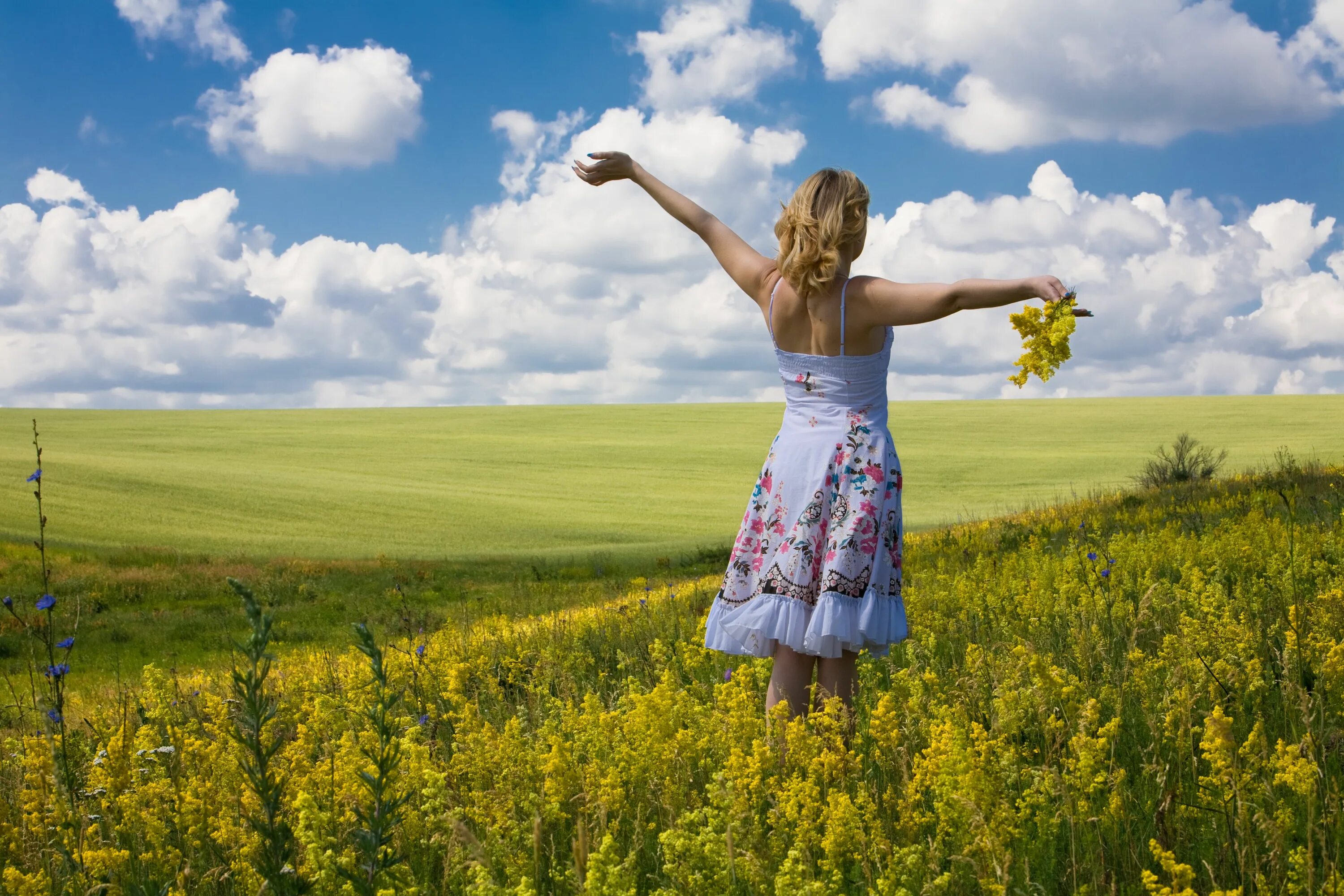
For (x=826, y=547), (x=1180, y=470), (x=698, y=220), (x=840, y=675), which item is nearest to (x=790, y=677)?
(x=840, y=675)

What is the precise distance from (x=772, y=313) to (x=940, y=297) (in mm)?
850

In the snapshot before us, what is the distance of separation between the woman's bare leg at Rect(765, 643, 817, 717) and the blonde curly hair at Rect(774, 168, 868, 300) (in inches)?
62.1

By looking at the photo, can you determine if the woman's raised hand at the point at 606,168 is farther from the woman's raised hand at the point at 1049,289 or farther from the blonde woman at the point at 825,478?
the woman's raised hand at the point at 1049,289

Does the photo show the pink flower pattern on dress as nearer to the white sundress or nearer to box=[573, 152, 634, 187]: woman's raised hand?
the white sundress

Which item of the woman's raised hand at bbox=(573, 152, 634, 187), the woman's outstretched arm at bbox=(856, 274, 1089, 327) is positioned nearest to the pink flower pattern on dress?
the woman's outstretched arm at bbox=(856, 274, 1089, 327)

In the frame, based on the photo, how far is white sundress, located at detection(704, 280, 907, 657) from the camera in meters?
4.15

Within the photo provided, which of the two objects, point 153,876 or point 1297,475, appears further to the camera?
point 1297,475

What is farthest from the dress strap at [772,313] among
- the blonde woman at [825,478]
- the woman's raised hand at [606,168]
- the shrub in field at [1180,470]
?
the shrub in field at [1180,470]

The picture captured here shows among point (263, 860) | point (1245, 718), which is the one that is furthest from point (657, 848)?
point (1245, 718)

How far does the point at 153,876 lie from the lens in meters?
3.28

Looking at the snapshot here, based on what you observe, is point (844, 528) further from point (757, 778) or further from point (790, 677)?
point (757, 778)

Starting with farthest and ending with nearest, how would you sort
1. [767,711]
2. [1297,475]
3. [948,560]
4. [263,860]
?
[1297,475], [948,560], [767,711], [263,860]

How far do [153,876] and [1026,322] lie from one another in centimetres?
370

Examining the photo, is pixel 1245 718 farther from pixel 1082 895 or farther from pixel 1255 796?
pixel 1082 895
